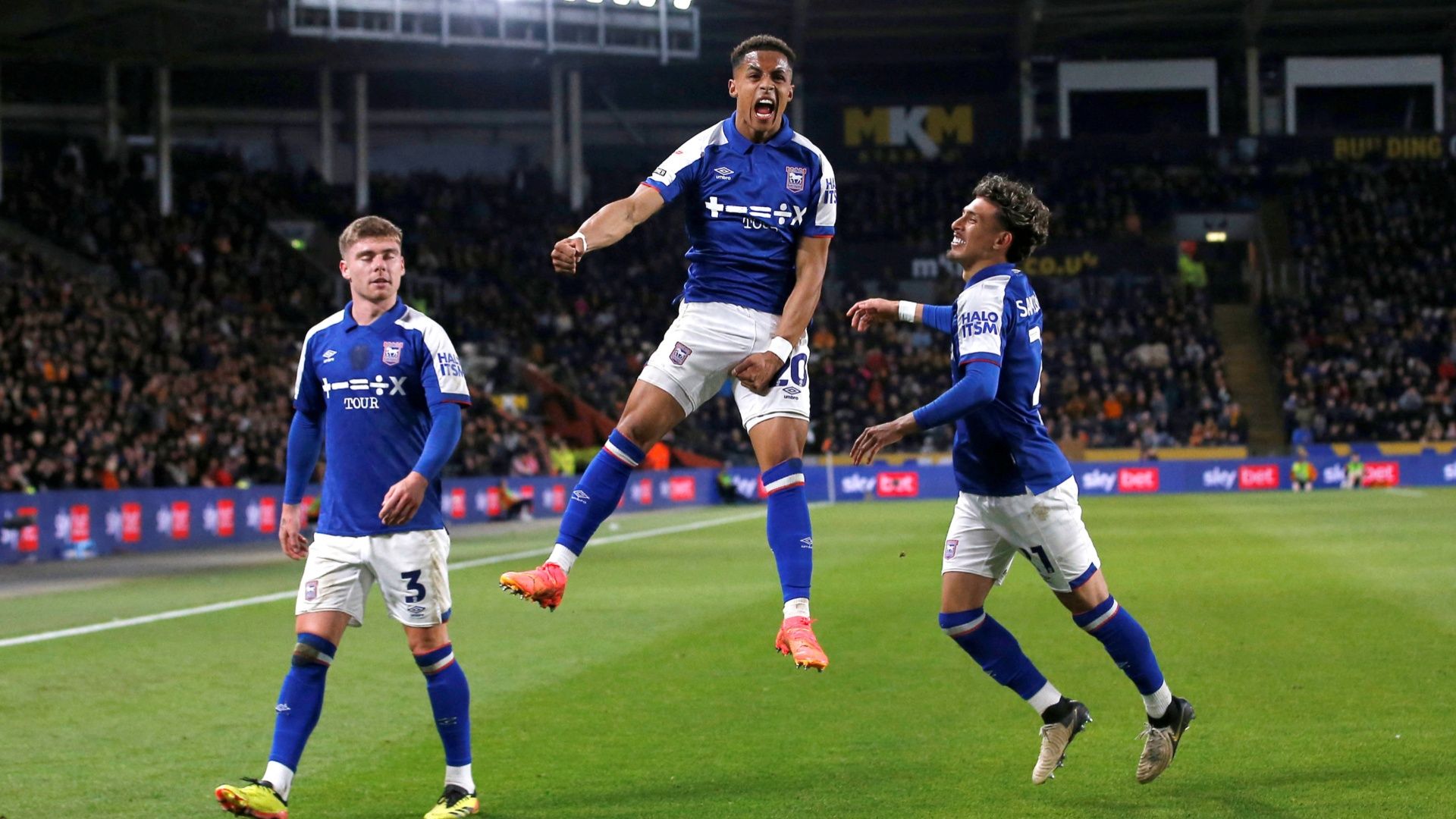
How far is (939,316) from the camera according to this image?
8.20 meters

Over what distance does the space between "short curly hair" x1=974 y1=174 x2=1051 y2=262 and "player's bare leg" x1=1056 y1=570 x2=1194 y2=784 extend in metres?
1.62

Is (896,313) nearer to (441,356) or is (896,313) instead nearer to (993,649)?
(993,649)

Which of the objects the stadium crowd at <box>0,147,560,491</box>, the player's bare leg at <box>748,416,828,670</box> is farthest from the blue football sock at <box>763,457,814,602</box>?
the stadium crowd at <box>0,147,560,491</box>

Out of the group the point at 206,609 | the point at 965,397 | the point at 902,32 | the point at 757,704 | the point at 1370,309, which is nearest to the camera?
the point at 965,397

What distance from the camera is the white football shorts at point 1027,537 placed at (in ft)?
24.9

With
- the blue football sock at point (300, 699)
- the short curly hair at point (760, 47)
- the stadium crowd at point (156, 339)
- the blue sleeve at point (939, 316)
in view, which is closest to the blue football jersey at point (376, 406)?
the blue football sock at point (300, 699)

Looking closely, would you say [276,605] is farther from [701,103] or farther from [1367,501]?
[701,103]

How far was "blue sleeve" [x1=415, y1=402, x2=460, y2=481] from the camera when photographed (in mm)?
7066

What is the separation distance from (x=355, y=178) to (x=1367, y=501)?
31.7 metres

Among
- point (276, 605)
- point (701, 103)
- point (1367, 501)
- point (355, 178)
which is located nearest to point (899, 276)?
point (701, 103)

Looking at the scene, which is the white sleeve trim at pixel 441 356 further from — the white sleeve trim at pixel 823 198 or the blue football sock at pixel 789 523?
the white sleeve trim at pixel 823 198

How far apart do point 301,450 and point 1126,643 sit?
4.01 metres

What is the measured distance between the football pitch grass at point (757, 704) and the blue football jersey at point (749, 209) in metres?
2.31

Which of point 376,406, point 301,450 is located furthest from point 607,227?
point 301,450
